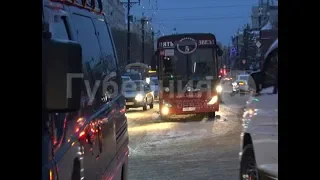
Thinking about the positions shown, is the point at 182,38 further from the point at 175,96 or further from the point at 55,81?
the point at 55,81

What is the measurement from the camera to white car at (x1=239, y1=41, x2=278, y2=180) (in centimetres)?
560

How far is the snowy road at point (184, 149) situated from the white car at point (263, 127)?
6.65 ft

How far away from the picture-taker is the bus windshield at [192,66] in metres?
21.4

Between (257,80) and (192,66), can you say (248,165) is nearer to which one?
(257,80)

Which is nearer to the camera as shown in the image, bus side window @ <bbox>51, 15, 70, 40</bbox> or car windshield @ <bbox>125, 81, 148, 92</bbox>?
bus side window @ <bbox>51, 15, 70, 40</bbox>

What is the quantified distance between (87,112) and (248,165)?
334cm

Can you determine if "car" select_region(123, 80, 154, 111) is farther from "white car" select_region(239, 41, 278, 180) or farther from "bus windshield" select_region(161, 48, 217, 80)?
"white car" select_region(239, 41, 278, 180)

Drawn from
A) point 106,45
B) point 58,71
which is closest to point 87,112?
point 58,71

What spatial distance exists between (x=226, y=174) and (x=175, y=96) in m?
12.2

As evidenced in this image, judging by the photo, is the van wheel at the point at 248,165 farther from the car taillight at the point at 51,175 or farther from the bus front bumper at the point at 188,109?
the bus front bumper at the point at 188,109

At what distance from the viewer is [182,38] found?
21.7 m

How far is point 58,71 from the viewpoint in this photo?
2439 mm

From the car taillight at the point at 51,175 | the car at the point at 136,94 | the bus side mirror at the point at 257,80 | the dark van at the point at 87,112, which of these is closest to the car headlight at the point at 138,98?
the car at the point at 136,94

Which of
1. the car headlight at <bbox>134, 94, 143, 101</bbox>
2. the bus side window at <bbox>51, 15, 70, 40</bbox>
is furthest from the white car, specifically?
the car headlight at <bbox>134, 94, 143, 101</bbox>
